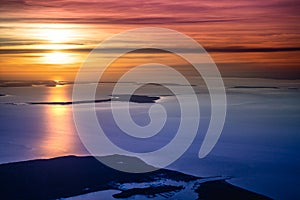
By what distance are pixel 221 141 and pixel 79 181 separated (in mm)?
15385

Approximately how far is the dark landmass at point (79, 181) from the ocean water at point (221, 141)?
178 cm

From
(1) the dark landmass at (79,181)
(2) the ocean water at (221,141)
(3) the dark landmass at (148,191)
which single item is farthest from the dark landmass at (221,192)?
(3) the dark landmass at (148,191)

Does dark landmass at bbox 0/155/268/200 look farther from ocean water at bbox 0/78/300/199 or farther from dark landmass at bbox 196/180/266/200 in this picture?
ocean water at bbox 0/78/300/199

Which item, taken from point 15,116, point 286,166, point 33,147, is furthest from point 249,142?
point 15,116

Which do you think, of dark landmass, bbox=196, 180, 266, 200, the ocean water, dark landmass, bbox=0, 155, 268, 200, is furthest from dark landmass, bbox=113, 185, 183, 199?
the ocean water

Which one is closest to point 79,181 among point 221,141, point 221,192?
point 221,192

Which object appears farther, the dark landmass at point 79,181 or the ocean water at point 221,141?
the ocean water at point 221,141

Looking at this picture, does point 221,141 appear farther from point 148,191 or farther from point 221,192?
point 148,191

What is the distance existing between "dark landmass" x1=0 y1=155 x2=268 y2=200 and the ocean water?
178 cm

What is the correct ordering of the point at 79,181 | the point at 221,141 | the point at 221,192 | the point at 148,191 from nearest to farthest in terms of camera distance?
1. the point at 148,191
2. the point at 221,192
3. the point at 79,181
4. the point at 221,141

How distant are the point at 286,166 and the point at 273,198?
6.22m

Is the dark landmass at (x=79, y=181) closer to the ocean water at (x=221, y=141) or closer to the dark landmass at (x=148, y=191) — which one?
the dark landmass at (x=148, y=191)

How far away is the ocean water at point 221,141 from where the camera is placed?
21.6 metres

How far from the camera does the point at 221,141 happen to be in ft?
103
